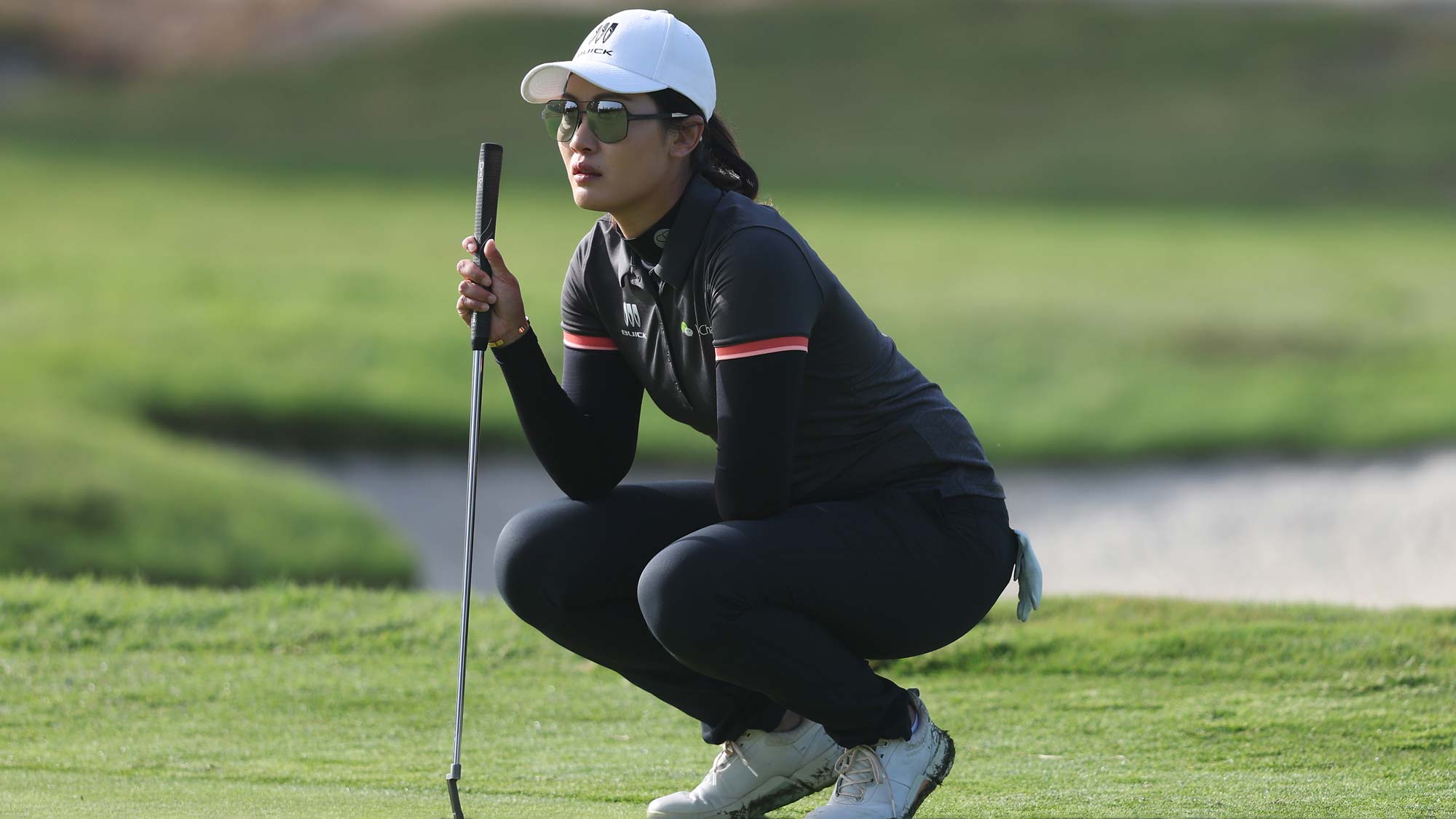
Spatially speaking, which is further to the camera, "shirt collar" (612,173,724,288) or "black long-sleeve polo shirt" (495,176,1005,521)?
"shirt collar" (612,173,724,288)

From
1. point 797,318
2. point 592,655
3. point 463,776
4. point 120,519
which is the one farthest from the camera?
point 120,519

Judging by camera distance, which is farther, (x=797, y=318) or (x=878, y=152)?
(x=878, y=152)

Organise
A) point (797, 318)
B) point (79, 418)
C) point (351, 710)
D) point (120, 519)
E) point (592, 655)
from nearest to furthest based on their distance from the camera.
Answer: point (797, 318) < point (592, 655) < point (351, 710) < point (120, 519) < point (79, 418)

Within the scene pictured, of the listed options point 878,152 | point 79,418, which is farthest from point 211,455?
point 878,152

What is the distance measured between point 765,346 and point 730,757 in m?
0.75

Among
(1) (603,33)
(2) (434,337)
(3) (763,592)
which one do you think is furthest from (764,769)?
(2) (434,337)

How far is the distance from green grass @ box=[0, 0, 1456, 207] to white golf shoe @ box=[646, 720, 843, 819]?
53.8 ft

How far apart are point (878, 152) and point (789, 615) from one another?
1877 cm

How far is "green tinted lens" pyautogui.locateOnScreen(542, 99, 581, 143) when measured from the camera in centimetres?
278

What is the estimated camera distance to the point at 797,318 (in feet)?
8.46

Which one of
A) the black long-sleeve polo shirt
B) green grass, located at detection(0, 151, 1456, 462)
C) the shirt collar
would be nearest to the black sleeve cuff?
the black long-sleeve polo shirt

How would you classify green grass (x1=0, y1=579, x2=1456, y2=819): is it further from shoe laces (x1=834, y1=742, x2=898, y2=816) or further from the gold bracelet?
the gold bracelet

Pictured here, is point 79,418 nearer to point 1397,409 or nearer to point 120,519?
point 120,519

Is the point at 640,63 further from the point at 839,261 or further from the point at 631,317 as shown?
the point at 839,261
